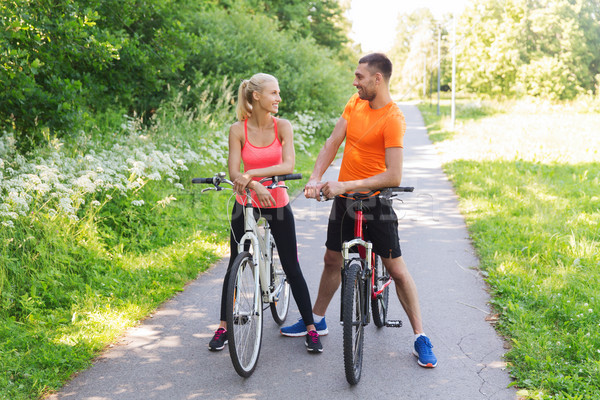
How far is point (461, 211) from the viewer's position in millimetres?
9023

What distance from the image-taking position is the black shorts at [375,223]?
381cm

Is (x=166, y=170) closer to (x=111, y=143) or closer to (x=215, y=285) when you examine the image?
(x=111, y=143)

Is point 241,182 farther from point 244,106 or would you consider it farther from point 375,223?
point 375,223

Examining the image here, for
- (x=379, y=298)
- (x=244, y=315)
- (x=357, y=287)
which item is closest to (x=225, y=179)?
(x=244, y=315)

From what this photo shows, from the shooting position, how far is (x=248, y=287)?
380 cm

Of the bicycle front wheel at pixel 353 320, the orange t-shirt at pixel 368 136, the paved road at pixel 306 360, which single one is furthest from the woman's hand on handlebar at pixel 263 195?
the paved road at pixel 306 360

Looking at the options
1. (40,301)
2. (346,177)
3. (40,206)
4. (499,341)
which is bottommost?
(499,341)

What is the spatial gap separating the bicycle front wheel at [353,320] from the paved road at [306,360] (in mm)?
142

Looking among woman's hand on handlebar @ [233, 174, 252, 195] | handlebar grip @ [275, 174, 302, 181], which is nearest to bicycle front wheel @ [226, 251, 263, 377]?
woman's hand on handlebar @ [233, 174, 252, 195]

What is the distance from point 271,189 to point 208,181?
456mm

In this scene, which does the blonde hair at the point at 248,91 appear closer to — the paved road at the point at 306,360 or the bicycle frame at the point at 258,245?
the bicycle frame at the point at 258,245

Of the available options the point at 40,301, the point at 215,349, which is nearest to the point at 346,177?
the point at 215,349

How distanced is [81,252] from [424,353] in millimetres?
3626

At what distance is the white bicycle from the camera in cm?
354
